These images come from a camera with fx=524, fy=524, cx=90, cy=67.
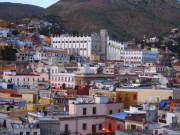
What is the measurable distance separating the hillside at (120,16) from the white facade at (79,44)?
4813 centimetres

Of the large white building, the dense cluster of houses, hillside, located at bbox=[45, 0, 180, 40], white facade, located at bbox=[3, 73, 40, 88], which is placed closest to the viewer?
the dense cluster of houses

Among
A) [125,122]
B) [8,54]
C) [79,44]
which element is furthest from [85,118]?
[79,44]

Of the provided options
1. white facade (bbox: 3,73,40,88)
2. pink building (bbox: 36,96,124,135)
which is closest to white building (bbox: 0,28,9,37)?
white facade (bbox: 3,73,40,88)

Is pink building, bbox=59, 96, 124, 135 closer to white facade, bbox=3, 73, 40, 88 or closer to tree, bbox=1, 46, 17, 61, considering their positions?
white facade, bbox=3, 73, 40, 88

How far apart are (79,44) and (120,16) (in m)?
78.5

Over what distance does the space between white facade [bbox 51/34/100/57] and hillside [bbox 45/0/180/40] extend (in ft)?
158

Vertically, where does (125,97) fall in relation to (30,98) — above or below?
above

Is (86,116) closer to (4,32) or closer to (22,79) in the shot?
(22,79)

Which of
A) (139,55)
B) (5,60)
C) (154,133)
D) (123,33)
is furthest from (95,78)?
(123,33)

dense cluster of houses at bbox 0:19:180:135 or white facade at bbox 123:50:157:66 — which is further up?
white facade at bbox 123:50:157:66

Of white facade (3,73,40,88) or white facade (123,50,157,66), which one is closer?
white facade (3,73,40,88)

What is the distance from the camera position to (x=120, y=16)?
6442 inches

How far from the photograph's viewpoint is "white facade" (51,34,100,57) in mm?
86000

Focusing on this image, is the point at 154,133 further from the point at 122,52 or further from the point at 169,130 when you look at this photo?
the point at 122,52
